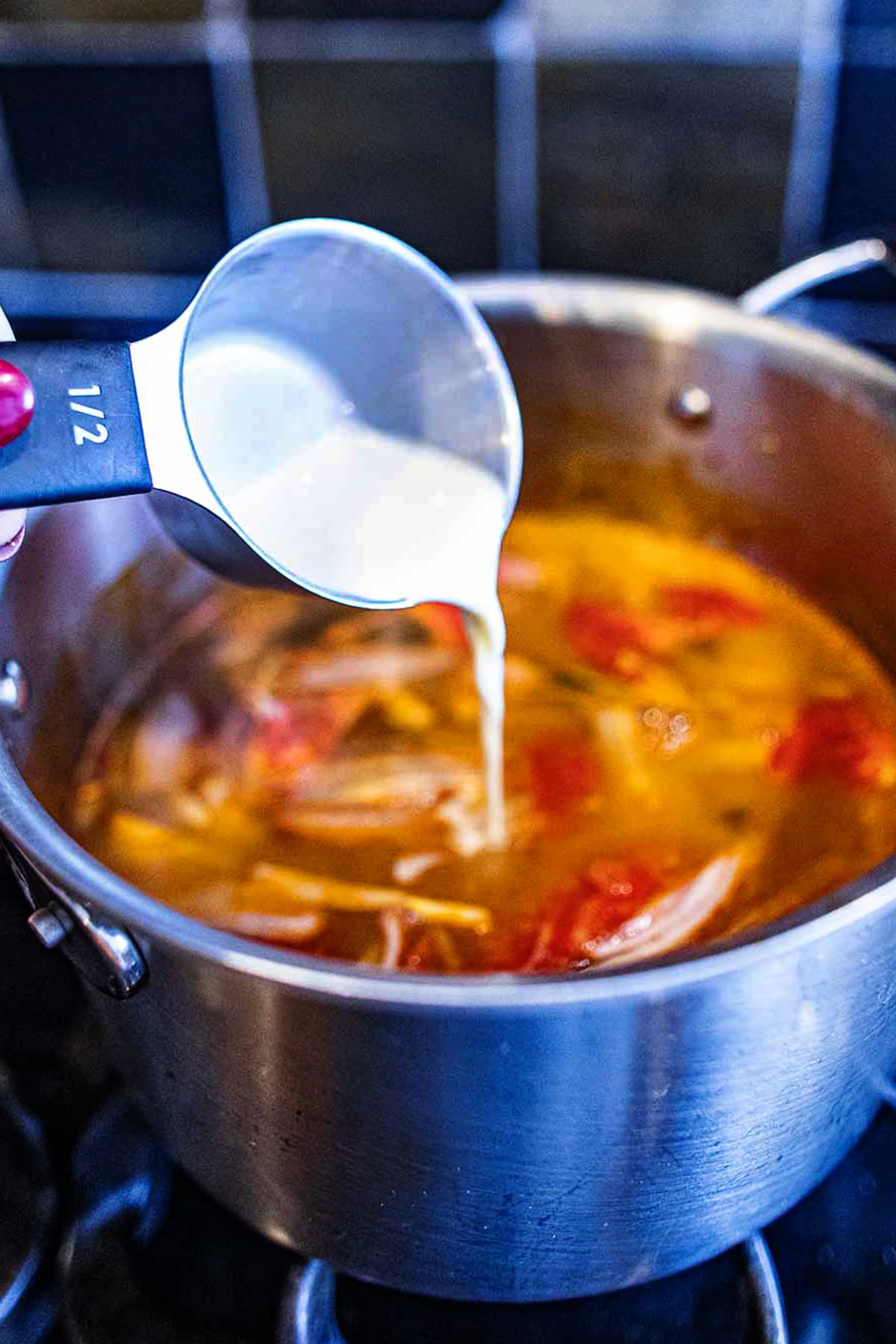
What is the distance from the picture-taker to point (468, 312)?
0.90 meters

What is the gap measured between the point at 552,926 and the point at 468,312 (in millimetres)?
415

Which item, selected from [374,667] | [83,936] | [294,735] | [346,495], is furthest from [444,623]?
[83,936]

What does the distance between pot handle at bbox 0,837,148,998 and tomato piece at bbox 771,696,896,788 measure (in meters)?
0.59

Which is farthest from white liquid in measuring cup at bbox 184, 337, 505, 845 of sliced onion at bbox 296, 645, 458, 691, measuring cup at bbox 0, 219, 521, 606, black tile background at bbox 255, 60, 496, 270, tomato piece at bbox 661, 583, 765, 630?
black tile background at bbox 255, 60, 496, 270

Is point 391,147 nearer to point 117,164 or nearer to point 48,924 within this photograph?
point 117,164

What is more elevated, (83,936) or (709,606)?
(83,936)

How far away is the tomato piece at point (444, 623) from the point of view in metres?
1.20

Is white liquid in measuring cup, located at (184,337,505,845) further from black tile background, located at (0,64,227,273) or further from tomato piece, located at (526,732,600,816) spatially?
black tile background, located at (0,64,227,273)

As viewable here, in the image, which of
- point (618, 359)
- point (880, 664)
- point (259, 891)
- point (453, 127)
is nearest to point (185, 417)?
point (259, 891)

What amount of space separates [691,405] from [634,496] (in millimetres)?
132

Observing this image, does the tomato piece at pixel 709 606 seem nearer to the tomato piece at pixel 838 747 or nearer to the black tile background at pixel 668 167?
the tomato piece at pixel 838 747

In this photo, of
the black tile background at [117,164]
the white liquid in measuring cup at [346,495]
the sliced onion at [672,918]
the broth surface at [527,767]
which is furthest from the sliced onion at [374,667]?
the black tile background at [117,164]

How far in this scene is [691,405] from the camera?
1155mm

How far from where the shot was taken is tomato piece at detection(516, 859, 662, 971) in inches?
34.4
